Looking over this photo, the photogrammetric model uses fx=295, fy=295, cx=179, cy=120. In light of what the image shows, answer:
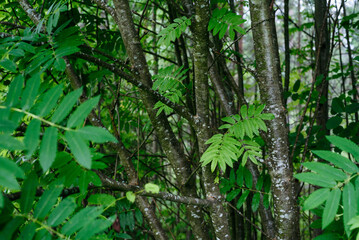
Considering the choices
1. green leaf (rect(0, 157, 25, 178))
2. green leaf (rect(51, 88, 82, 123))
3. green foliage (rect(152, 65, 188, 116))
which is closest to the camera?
green leaf (rect(0, 157, 25, 178))

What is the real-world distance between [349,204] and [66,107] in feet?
2.40

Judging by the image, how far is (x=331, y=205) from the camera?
76 cm

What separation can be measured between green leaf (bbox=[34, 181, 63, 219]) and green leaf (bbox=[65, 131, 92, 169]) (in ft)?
0.48

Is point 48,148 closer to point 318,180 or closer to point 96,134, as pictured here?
point 96,134

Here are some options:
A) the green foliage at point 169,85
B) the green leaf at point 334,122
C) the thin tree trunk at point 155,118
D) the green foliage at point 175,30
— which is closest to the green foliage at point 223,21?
the green foliage at point 175,30

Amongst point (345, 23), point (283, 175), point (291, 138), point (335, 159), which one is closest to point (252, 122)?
point (283, 175)

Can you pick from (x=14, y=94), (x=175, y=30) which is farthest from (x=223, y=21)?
(x=14, y=94)

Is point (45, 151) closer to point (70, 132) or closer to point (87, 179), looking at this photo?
→ point (70, 132)

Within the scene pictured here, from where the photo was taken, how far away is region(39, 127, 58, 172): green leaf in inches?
24.0

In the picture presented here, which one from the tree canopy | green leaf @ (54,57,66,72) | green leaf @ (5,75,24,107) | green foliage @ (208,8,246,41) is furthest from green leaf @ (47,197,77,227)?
green foliage @ (208,8,246,41)

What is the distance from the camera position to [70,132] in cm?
66

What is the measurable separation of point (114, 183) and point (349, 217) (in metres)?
0.68

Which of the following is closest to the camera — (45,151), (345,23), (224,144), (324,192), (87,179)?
(45,151)

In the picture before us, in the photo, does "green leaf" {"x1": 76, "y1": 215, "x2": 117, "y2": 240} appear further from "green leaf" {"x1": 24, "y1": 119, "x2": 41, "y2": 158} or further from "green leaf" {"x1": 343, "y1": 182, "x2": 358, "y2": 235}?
"green leaf" {"x1": 343, "y1": 182, "x2": 358, "y2": 235}
